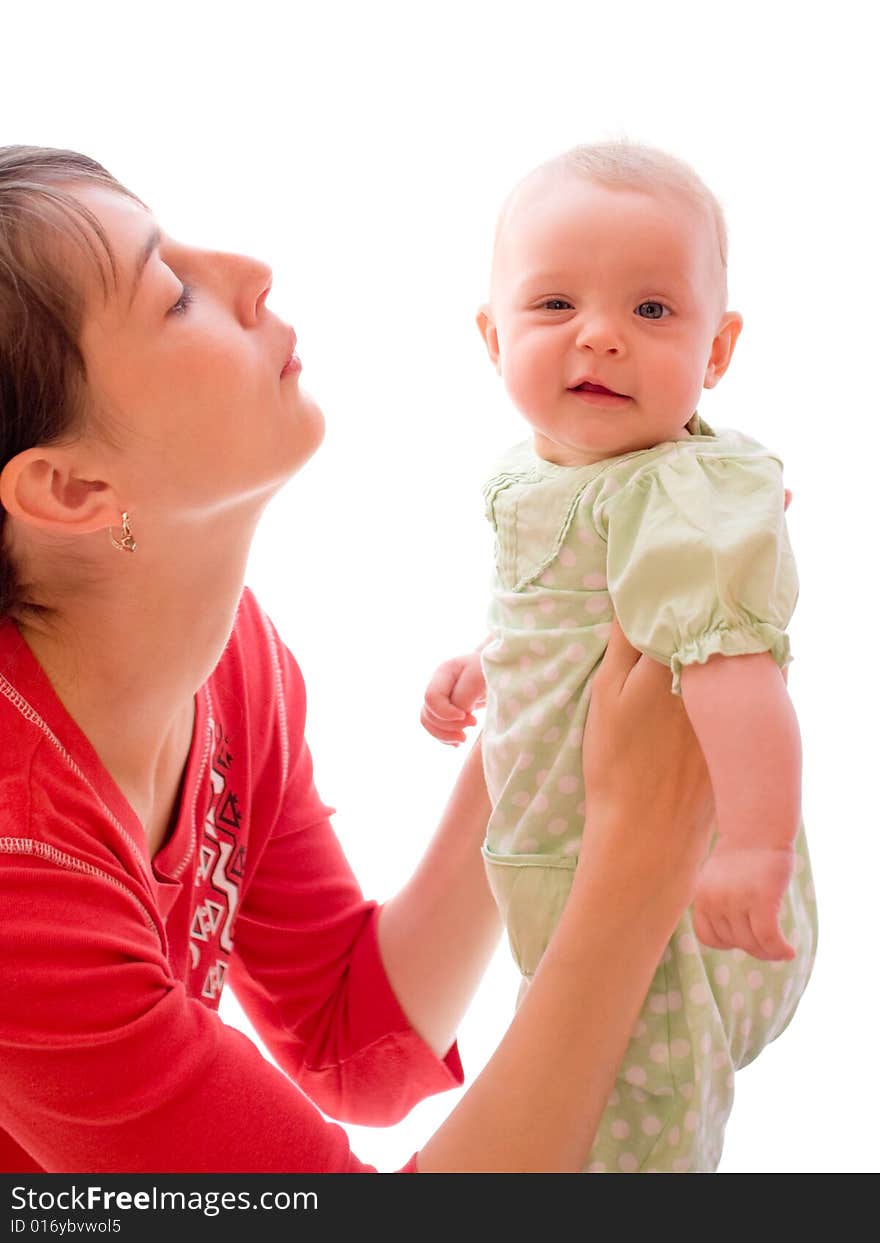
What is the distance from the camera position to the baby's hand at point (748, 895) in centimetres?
103

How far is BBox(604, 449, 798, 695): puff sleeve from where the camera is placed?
1.07 m

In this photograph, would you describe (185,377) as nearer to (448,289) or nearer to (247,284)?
(247,284)

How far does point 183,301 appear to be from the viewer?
4.22ft

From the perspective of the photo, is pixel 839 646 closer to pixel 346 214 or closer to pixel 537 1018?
pixel 346 214

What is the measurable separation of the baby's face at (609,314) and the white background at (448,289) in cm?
83

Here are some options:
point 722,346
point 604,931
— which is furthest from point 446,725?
point 722,346

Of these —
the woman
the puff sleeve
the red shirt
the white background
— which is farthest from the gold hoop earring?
the white background

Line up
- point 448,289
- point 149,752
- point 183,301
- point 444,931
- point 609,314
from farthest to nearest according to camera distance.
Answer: point 448,289 → point 444,931 → point 149,752 → point 183,301 → point 609,314

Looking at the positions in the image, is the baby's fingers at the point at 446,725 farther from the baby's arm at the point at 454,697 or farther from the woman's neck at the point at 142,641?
the woman's neck at the point at 142,641

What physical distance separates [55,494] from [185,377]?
0.47 ft
